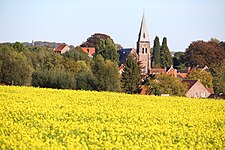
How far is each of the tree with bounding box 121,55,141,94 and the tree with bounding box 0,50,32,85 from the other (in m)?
17.6

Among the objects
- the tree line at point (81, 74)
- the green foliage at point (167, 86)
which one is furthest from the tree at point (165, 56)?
the green foliage at point (167, 86)

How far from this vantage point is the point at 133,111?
23.1 m

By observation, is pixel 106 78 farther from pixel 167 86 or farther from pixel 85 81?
pixel 167 86

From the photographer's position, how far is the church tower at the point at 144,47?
110m

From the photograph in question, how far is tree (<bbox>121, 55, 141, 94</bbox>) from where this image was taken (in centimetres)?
6894

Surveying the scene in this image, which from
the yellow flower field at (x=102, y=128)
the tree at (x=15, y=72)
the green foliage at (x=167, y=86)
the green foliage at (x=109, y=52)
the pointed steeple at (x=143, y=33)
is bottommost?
the yellow flower field at (x=102, y=128)

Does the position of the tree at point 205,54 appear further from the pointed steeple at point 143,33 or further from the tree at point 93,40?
the tree at point 93,40

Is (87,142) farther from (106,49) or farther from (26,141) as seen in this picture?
(106,49)

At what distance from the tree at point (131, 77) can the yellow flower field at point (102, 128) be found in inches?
1698

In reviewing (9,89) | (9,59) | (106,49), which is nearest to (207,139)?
(9,89)

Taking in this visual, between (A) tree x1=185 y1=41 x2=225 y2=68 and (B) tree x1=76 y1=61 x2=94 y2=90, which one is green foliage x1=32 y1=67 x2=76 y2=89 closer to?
(B) tree x1=76 y1=61 x2=94 y2=90

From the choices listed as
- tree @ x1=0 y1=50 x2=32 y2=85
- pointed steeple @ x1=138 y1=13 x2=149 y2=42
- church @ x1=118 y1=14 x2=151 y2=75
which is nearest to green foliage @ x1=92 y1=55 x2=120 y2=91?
tree @ x1=0 y1=50 x2=32 y2=85

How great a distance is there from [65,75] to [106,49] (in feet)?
156

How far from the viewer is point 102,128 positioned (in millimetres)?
17078
